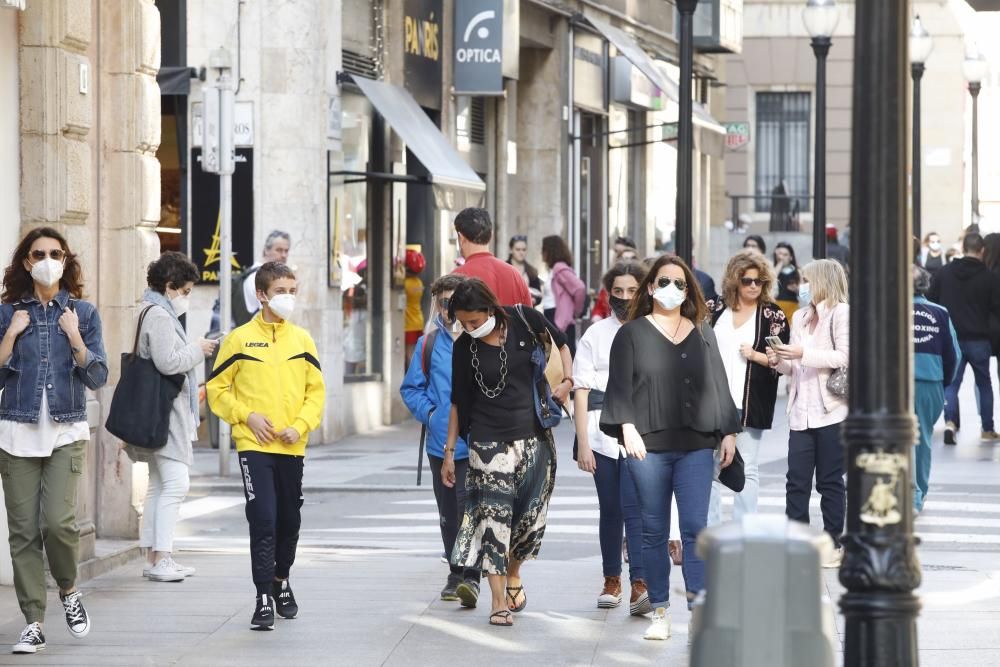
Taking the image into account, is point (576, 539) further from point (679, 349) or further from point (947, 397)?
point (947, 397)

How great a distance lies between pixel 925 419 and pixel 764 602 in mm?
9353

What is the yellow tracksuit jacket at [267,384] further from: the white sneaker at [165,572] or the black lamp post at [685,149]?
the black lamp post at [685,149]

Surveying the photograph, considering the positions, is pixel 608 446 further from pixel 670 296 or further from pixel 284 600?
pixel 284 600

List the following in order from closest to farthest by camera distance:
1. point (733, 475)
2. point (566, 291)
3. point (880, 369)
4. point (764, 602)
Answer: point (764, 602), point (880, 369), point (733, 475), point (566, 291)

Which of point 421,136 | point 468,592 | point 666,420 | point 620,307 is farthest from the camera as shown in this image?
point 421,136

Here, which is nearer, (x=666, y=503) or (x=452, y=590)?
(x=666, y=503)

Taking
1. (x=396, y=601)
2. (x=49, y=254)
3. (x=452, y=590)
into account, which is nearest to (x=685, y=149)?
(x=452, y=590)

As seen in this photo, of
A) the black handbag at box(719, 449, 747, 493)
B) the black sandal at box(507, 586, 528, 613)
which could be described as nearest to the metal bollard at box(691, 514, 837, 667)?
the black handbag at box(719, 449, 747, 493)

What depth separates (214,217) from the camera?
19.4 metres

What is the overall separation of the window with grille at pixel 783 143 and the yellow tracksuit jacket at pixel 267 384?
43994 millimetres

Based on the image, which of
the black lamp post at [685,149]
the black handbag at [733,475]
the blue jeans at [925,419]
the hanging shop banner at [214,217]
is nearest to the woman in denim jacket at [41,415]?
the black handbag at [733,475]

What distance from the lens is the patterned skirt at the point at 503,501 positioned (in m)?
9.30

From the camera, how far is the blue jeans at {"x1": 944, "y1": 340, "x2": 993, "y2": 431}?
63.1 feet

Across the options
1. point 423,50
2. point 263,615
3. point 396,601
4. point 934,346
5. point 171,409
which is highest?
point 423,50
